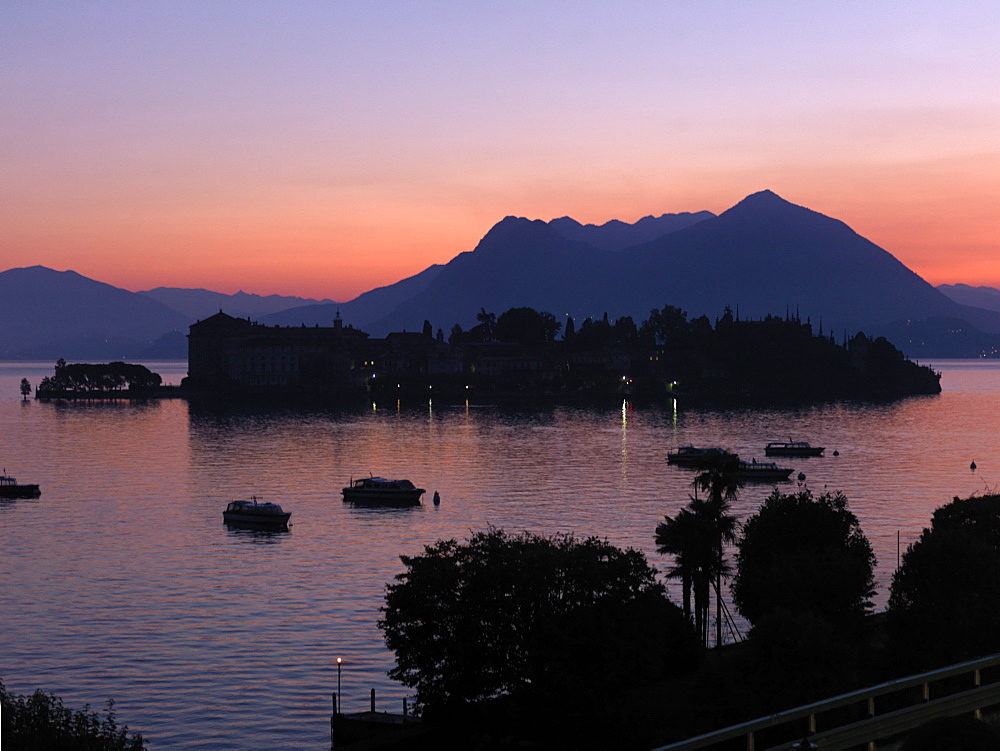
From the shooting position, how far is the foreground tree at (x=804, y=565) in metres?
49.2

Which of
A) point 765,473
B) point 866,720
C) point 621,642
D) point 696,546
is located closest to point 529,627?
point 621,642

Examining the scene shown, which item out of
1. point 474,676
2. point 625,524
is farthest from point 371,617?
point 625,524

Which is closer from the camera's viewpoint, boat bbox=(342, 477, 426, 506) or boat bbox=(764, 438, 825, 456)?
boat bbox=(342, 477, 426, 506)

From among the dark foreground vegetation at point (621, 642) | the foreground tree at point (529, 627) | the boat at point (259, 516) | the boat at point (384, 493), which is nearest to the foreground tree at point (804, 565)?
the dark foreground vegetation at point (621, 642)

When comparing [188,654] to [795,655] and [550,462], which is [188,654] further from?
[550,462]

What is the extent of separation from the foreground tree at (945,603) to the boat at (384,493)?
71122 mm

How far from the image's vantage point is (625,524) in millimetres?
100000

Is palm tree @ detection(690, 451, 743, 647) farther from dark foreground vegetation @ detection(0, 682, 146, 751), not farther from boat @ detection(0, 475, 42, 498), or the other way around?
boat @ detection(0, 475, 42, 498)

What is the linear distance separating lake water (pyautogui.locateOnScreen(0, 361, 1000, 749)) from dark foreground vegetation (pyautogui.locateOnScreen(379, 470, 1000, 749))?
847 cm

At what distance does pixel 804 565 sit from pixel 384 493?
69.3 m

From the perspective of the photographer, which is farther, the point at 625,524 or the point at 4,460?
the point at 4,460

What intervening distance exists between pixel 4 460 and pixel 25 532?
69.3m

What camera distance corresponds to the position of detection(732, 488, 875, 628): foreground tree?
49.2 meters

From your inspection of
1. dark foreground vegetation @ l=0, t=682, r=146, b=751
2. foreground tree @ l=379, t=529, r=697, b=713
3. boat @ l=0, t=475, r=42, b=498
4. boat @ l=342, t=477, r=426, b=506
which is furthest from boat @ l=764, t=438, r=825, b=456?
dark foreground vegetation @ l=0, t=682, r=146, b=751
